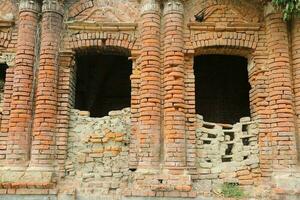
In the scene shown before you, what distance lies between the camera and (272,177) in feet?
25.8

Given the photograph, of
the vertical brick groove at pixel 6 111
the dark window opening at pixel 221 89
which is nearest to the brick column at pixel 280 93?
the dark window opening at pixel 221 89

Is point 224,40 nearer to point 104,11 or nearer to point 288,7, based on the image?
point 288,7

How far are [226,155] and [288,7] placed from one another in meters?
3.14

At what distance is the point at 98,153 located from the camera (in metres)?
8.20

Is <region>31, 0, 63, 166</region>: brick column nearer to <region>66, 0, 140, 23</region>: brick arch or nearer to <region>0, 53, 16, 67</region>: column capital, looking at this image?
<region>66, 0, 140, 23</region>: brick arch

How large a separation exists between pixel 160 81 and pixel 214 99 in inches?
167

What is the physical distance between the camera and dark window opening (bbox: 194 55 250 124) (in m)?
11.9

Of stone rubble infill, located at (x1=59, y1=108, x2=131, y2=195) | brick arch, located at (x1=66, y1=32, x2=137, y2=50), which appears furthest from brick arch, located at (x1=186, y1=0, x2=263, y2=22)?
stone rubble infill, located at (x1=59, y1=108, x2=131, y2=195)

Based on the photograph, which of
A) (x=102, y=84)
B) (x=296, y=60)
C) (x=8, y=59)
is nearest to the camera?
(x=296, y=60)

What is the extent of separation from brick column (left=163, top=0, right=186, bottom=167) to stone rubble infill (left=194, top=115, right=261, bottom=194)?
1.61 ft

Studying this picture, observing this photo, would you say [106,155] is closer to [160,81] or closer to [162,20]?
[160,81]

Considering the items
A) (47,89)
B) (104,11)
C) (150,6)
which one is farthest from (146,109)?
(104,11)

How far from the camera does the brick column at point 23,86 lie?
7945 millimetres

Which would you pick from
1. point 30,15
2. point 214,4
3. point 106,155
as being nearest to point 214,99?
point 214,4
